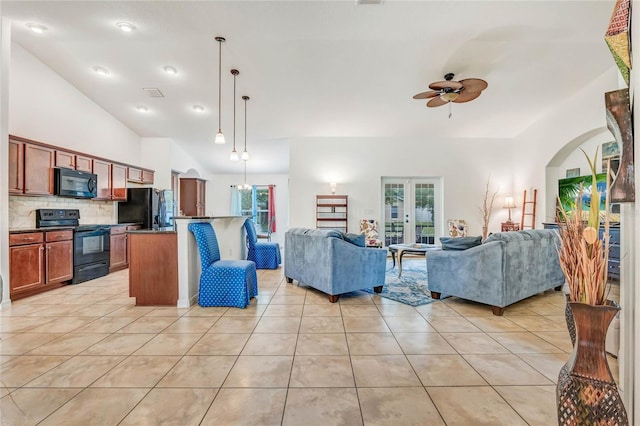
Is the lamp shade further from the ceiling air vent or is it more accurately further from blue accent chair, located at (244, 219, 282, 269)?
the ceiling air vent

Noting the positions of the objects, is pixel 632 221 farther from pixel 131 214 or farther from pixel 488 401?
pixel 131 214

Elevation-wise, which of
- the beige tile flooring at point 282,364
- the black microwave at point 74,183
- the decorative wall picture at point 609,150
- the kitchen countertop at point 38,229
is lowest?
the beige tile flooring at point 282,364

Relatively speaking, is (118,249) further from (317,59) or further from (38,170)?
(317,59)

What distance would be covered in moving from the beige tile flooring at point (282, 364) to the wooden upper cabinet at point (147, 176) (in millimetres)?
3729

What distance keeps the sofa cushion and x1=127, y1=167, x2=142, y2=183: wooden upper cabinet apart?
20.5 feet

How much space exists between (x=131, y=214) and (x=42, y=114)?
2.20m

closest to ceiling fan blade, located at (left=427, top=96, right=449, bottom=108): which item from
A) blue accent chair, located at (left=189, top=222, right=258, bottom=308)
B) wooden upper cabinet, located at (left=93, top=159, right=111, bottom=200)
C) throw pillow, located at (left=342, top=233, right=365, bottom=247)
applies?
throw pillow, located at (left=342, top=233, right=365, bottom=247)

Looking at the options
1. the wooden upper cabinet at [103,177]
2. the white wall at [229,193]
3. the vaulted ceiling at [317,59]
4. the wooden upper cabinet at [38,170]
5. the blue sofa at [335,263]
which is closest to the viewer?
the vaulted ceiling at [317,59]

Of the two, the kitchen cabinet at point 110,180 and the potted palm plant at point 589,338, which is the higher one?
the kitchen cabinet at point 110,180

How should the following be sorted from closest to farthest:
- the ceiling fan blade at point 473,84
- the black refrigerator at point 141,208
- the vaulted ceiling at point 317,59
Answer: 1. the vaulted ceiling at point 317,59
2. the ceiling fan blade at point 473,84
3. the black refrigerator at point 141,208

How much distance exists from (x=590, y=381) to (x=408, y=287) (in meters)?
3.09

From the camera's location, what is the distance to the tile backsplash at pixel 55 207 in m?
4.12

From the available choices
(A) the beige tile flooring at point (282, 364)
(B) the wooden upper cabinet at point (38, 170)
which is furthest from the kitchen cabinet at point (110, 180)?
(A) the beige tile flooring at point (282, 364)

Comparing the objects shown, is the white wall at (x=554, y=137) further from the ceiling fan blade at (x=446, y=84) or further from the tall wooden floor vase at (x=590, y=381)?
the tall wooden floor vase at (x=590, y=381)
